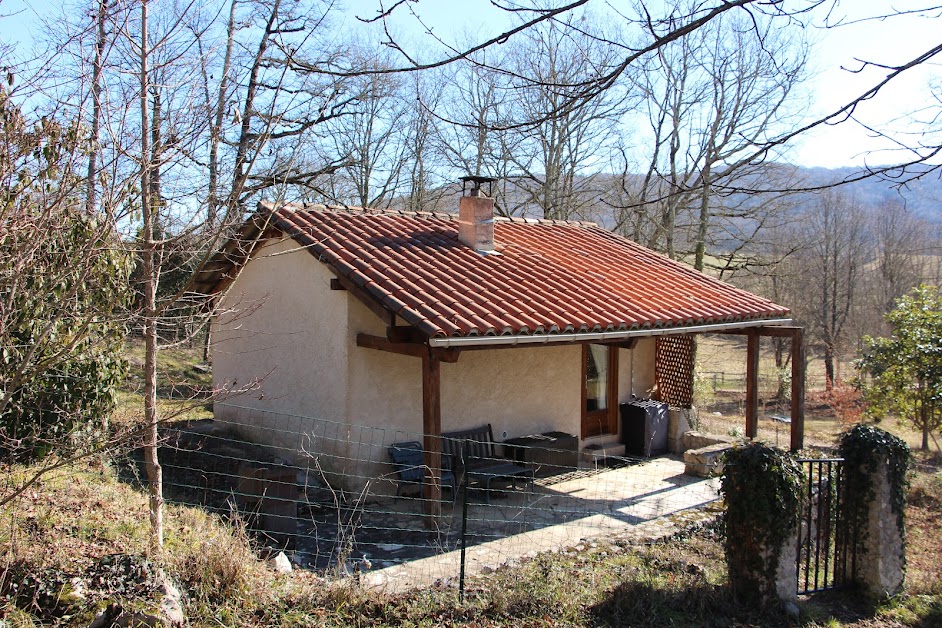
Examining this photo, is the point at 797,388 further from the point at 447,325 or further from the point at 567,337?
the point at 447,325

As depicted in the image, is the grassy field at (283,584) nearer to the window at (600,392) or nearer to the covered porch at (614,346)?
the covered porch at (614,346)

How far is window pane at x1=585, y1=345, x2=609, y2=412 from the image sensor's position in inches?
440

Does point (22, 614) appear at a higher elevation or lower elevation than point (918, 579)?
higher

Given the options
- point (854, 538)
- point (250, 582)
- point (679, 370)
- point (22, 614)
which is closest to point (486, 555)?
point (250, 582)

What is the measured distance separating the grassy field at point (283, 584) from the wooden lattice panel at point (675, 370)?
16.3 feet

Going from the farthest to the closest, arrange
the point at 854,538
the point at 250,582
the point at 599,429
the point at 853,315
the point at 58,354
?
1. the point at 853,315
2. the point at 599,429
3. the point at 854,538
4. the point at 250,582
5. the point at 58,354

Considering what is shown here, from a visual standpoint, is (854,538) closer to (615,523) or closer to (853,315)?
(615,523)

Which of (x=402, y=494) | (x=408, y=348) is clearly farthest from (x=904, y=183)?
(x=402, y=494)

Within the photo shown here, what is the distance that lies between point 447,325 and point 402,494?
2.43 m

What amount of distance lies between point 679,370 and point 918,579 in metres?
5.43

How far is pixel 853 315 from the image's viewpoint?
29125mm

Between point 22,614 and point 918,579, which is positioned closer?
point 22,614

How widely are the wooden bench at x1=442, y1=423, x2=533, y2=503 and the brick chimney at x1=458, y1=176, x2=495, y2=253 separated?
2616 mm

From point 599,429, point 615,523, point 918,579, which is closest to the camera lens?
point 918,579
